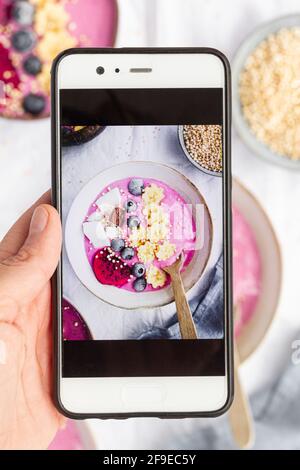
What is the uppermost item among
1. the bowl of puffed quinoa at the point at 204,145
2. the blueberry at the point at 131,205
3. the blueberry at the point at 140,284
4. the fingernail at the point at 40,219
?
the bowl of puffed quinoa at the point at 204,145

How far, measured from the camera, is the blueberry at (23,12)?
55 cm

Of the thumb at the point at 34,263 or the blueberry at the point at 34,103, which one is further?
the blueberry at the point at 34,103

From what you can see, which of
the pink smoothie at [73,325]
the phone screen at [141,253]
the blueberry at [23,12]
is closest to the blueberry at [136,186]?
the phone screen at [141,253]

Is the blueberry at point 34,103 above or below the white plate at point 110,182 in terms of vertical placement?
above

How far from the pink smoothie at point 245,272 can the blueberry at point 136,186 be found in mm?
→ 155

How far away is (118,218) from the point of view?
457 millimetres

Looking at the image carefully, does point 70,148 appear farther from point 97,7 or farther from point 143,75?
point 97,7

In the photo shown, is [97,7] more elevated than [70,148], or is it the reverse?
[97,7]

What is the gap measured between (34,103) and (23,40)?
0.06 metres

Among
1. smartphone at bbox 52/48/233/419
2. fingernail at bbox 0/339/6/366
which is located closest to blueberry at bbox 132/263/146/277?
smartphone at bbox 52/48/233/419

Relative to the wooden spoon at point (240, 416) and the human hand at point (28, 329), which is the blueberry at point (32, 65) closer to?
the human hand at point (28, 329)

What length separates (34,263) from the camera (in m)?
0.44

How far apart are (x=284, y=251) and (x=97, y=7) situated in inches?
11.8
